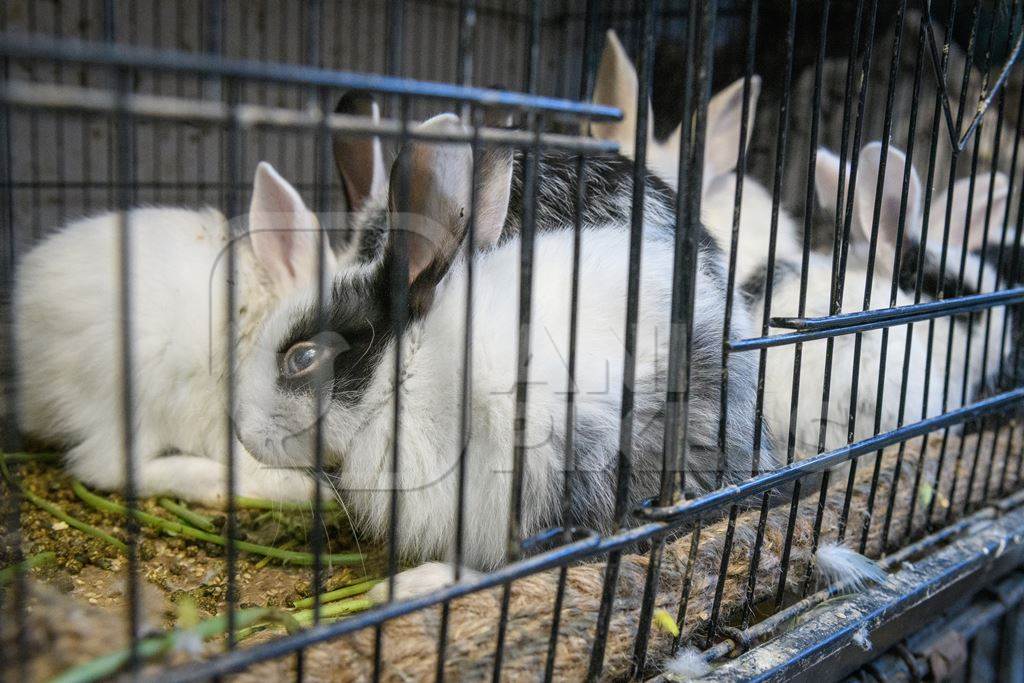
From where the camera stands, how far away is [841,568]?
1389 mm

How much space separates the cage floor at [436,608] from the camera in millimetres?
921

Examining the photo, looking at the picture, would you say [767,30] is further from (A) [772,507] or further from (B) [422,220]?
(B) [422,220]

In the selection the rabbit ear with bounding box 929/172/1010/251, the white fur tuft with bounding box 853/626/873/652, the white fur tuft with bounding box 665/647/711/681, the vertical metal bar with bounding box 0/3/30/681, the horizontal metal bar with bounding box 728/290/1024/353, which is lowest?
the white fur tuft with bounding box 853/626/873/652

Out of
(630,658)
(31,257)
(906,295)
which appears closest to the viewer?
(630,658)

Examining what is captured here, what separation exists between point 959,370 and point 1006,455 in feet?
0.96

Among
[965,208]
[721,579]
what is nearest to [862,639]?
[721,579]

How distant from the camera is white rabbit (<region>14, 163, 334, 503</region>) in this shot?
167 cm

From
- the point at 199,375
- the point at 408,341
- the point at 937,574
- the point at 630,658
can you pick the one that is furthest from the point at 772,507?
the point at 199,375

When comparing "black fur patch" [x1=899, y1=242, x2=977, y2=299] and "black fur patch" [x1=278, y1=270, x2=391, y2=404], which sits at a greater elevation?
"black fur patch" [x1=899, y1=242, x2=977, y2=299]

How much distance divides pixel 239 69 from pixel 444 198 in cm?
50

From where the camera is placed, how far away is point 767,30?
396 centimetres

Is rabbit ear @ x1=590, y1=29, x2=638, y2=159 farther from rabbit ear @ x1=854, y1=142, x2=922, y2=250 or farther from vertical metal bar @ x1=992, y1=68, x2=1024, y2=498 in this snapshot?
vertical metal bar @ x1=992, y1=68, x2=1024, y2=498

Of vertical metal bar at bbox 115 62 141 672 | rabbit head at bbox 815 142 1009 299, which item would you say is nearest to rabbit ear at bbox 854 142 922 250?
rabbit head at bbox 815 142 1009 299

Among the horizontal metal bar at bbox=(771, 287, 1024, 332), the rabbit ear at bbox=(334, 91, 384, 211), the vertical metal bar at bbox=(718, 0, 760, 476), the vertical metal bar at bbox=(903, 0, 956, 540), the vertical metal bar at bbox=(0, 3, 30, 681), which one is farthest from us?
the rabbit ear at bbox=(334, 91, 384, 211)
